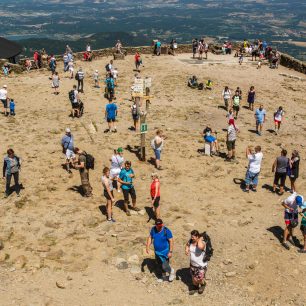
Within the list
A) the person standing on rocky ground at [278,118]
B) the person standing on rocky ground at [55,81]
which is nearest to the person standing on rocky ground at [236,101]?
the person standing on rocky ground at [278,118]

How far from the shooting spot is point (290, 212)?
34.0ft

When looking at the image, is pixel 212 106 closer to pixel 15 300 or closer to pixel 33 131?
pixel 33 131

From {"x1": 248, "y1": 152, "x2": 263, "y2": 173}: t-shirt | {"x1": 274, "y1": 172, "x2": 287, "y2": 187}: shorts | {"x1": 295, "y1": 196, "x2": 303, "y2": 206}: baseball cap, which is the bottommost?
{"x1": 274, "y1": 172, "x2": 287, "y2": 187}: shorts

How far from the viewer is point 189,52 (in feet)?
127

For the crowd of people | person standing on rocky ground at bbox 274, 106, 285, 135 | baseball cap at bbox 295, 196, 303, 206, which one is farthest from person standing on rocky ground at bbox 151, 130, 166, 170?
person standing on rocky ground at bbox 274, 106, 285, 135

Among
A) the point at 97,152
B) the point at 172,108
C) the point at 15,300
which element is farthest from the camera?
the point at 172,108

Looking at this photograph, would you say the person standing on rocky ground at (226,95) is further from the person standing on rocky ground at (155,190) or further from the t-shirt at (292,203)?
the t-shirt at (292,203)

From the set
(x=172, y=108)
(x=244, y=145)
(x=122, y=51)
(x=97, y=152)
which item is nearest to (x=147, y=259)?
(x=97, y=152)

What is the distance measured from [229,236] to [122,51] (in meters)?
27.7

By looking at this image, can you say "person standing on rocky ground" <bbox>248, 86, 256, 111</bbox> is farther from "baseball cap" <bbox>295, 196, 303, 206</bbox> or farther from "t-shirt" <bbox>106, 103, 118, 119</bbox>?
"baseball cap" <bbox>295, 196, 303, 206</bbox>

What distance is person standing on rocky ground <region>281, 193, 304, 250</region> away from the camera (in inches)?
402

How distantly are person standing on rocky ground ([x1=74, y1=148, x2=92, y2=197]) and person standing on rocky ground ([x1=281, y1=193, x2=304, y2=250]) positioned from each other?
5481 millimetres

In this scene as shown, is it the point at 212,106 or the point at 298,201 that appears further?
the point at 212,106

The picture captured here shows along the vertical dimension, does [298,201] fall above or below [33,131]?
above
